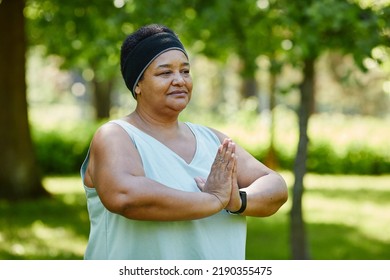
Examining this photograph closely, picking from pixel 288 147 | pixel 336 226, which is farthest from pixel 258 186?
pixel 288 147

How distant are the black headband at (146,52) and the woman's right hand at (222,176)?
448mm

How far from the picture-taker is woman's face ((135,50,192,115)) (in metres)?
2.83

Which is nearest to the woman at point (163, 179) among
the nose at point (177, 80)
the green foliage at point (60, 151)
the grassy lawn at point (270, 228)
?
the nose at point (177, 80)

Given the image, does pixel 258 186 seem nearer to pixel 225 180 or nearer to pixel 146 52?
pixel 225 180

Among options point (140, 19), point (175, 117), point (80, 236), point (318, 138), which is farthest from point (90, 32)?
point (318, 138)

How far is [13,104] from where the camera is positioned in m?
11.9

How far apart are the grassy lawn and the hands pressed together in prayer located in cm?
555

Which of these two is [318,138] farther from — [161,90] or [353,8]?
[161,90]

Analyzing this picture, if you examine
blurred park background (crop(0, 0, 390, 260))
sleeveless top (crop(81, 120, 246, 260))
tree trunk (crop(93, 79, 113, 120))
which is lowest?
sleeveless top (crop(81, 120, 246, 260))

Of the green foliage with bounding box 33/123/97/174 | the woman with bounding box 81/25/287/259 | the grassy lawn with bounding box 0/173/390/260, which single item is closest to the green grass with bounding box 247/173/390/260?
the grassy lawn with bounding box 0/173/390/260

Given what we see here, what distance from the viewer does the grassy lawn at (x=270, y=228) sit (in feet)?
28.8

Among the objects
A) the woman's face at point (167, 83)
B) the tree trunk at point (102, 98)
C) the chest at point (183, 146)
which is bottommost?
the chest at point (183, 146)

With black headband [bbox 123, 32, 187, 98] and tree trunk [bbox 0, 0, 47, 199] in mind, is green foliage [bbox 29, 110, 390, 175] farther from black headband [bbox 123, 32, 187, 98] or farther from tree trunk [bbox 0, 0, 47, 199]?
black headband [bbox 123, 32, 187, 98]

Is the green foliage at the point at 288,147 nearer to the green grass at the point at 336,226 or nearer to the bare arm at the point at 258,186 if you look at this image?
the green grass at the point at 336,226
